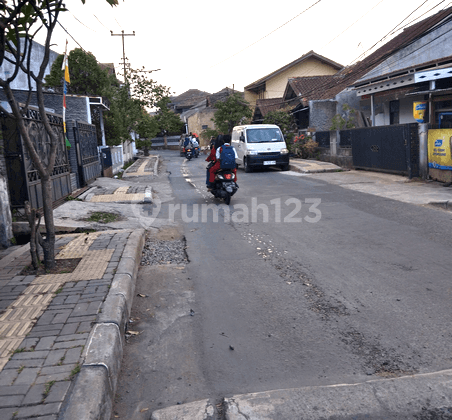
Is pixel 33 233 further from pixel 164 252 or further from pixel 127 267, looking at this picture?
pixel 164 252

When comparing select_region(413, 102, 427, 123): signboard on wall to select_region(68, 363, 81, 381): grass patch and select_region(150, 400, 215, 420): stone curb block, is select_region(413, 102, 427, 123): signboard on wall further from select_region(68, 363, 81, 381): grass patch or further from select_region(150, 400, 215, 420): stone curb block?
select_region(68, 363, 81, 381): grass patch

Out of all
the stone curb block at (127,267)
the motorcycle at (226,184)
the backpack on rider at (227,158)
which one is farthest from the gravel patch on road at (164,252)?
the backpack on rider at (227,158)

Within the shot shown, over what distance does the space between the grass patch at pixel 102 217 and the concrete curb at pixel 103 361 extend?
14.8ft

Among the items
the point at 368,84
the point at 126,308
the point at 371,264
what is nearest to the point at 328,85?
the point at 368,84

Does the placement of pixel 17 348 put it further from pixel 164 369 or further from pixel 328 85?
pixel 328 85

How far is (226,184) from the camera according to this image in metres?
11.6

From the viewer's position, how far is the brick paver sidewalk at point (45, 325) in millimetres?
2977

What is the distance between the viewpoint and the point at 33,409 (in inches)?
111

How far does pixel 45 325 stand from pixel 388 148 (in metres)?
14.0

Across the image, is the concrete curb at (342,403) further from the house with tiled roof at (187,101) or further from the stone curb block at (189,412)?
the house with tiled roof at (187,101)

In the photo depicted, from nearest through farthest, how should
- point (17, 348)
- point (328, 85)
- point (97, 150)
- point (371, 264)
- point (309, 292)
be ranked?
point (17, 348), point (309, 292), point (371, 264), point (97, 150), point (328, 85)

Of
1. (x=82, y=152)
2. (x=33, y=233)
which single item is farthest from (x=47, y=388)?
(x=82, y=152)

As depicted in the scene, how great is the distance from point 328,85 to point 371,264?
83.9 feet

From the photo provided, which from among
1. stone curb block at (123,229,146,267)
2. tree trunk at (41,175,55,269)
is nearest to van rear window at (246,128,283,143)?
stone curb block at (123,229,146,267)
